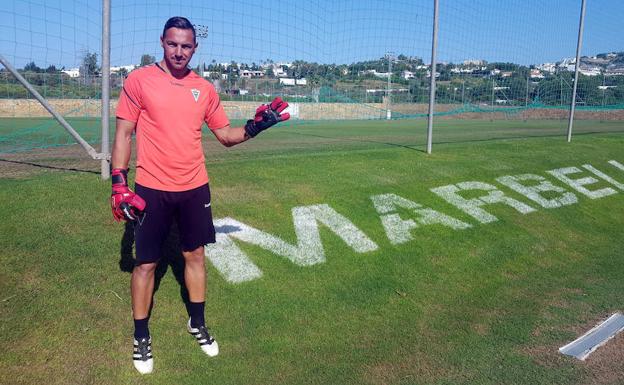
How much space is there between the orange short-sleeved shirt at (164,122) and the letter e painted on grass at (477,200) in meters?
5.59

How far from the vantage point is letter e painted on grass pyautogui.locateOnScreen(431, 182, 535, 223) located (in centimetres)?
895

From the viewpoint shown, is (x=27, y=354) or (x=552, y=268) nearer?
(x=27, y=354)

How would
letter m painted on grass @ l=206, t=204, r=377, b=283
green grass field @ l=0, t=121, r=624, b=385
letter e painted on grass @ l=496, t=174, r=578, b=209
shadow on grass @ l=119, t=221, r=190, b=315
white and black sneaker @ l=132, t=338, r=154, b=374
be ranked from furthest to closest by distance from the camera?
letter e painted on grass @ l=496, t=174, r=578, b=209 → letter m painted on grass @ l=206, t=204, r=377, b=283 → shadow on grass @ l=119, t=221, r=190, b=315 → green grass field @ l=0, t=121, r=624, b=385 → white and black sneaker @ l=132, t=338, r=154, b=374

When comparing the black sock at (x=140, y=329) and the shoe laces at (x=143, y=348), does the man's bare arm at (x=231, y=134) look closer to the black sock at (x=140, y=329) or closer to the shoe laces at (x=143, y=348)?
the black sock at (x=140, y=329)

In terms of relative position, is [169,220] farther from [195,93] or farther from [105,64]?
[105,64]

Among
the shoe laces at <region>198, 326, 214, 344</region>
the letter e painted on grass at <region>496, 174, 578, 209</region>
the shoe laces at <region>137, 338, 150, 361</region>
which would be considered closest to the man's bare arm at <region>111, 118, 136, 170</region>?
the shoe laces at <region>137, 338, 150, 361</region>

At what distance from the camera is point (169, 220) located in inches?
174

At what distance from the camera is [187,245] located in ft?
15.0

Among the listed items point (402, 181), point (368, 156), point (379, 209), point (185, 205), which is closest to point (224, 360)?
point (185, 205)

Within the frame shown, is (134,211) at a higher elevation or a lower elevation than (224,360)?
higher

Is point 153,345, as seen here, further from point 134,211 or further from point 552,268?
point 552,268

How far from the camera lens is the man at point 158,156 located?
13.8ft

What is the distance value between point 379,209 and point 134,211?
4514mm

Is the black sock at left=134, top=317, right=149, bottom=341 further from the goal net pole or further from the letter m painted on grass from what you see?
the goal net pole
